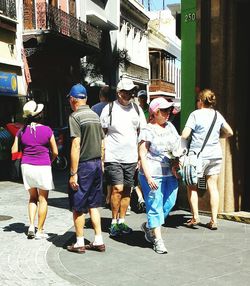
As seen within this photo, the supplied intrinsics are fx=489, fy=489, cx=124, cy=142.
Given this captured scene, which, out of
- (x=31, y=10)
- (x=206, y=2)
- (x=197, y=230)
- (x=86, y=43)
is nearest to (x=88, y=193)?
(x=197, y=230)

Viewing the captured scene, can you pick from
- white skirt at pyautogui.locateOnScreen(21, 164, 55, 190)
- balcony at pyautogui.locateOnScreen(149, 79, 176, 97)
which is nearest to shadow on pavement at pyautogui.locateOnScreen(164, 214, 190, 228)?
white skirt at pyautogui.locateOnScreen(21, 164, 55, 190)

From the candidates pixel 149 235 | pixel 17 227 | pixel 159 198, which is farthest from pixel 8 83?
pixel 159 198

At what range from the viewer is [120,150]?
6055mm

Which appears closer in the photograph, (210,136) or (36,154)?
(36,154)

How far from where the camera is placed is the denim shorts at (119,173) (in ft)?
19.6

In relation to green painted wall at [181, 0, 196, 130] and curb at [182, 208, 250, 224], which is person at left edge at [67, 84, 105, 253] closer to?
curb at [182, 208, 250, 224]

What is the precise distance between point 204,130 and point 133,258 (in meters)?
1.99

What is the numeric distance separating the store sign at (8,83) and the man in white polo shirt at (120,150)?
1120 centimetres

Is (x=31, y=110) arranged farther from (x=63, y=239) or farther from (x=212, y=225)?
(x=212, y=225)

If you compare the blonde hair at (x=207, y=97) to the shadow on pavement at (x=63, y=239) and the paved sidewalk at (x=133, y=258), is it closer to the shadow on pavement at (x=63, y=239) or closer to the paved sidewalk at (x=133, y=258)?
the paved sidewalk at (x=133, y=258)

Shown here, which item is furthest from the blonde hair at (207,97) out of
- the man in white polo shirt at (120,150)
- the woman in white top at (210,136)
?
the man in white polo shirt at (120,150)

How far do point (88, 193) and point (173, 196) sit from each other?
94 centimetres

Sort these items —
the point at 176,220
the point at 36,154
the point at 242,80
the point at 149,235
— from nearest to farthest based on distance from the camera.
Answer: the point at 149,235, the point at 36,154, the point at 176,220, the point at 242,80

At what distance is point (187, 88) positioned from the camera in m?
7.48
